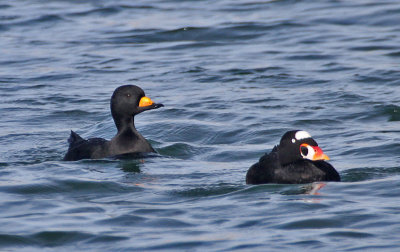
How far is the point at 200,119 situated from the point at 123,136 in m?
2.71

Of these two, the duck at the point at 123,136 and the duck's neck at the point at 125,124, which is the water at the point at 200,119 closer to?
the duck at the point at 123,136

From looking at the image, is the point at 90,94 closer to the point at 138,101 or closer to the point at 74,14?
the point at 138,101

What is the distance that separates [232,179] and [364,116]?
4153 mm

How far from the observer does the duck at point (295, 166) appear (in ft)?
31.7

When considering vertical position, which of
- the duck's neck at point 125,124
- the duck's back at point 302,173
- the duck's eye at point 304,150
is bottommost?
the duck's back at point 302,173

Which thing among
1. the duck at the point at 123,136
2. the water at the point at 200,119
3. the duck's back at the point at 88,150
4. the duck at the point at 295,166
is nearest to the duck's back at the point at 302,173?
the duck at the point at 295,166

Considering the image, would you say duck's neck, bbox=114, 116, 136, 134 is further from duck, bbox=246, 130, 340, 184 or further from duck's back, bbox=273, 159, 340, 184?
duck's back, bbox=273, 159, 340, 184

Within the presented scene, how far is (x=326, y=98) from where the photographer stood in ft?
49.5


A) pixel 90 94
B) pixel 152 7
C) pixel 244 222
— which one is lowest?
pixel 244 222

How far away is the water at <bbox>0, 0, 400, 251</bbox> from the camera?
27.3 feet

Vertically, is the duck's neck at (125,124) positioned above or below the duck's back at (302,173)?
above

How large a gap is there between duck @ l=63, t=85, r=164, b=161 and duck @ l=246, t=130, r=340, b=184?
7.77 feet

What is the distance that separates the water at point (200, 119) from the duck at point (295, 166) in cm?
14

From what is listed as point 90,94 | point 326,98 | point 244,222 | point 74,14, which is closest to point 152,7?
point 74,14
